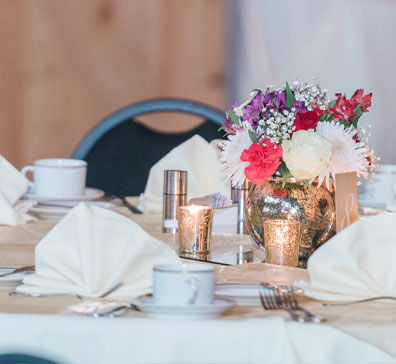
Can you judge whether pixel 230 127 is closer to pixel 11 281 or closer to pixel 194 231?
pixel 194 231

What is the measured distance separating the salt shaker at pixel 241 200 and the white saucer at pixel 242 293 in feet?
2.21

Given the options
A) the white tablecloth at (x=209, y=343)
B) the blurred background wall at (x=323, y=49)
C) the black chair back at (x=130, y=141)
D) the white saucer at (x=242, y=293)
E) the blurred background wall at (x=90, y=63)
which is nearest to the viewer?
the white tablecloth at (x=209, y=343)

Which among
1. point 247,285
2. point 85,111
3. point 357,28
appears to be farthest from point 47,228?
point 357,28

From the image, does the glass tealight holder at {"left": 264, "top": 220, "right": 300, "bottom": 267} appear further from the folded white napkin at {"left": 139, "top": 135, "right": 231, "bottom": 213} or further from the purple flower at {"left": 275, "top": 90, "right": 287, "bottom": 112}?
the folded white napkin at {"left": 139, "top": 135, "right": 231, "bottom": 213}

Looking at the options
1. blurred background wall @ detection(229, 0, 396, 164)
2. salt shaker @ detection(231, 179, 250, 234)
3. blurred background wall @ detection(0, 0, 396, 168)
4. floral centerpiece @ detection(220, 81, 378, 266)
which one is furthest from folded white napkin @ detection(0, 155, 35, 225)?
blurred background wall @ detection(229, 0, 396, 164)

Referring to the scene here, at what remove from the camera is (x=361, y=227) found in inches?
36.1

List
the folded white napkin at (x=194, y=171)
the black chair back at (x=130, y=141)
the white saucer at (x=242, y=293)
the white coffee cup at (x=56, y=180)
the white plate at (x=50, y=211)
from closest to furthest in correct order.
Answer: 1. the white saucer at (x=242, y=293)
2. the white plate at (x=50, y=211)
3. the white coffee cup at (x=56, y=180)
4. the folded white napkin at (x=194, y=171)
5. the black chair back at (x=130, y=141)

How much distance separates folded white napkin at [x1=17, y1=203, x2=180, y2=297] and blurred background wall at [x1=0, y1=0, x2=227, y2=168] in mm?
3025

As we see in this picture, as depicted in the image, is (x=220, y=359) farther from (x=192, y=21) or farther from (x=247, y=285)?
(x=192, y=21)

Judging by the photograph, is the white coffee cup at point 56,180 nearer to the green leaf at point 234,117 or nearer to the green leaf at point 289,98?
the green leaf at point 234,117

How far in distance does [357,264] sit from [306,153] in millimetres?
296

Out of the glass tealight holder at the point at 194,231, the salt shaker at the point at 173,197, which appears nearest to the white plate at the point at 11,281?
the glass tealight holder at the point at 194,231

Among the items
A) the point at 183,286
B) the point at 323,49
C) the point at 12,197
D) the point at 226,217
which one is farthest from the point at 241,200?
the point at 323,49

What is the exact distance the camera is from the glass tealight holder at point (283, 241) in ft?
3.59
